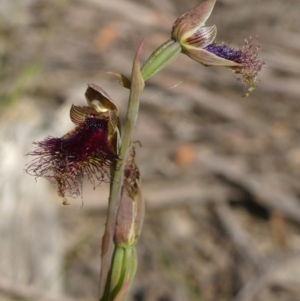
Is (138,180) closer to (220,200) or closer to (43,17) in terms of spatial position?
(220,200)

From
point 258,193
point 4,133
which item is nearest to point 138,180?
point 4,133

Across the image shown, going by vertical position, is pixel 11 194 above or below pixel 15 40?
below

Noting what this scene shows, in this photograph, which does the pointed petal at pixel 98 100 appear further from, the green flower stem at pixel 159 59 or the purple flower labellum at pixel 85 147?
the green flower stem at pixel 159 59

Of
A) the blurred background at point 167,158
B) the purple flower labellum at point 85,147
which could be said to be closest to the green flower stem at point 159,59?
the purple flower labellum at point 85,147

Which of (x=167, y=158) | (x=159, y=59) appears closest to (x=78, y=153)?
(x=159, y=59)

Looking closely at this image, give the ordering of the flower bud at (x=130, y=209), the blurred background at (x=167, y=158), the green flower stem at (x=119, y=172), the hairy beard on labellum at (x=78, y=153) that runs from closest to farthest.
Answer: the green flower stem at (x=119, y=172) → the hairy beard on labellum at (x=78, y=153) → the flower bud at (x=130, y=209) → the blurred background at (x=167, y=158)

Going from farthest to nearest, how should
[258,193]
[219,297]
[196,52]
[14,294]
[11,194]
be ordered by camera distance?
1. [258,193]
2. [219,297]
3. [11,194]
4. [14,294]
5. [196,52]
